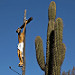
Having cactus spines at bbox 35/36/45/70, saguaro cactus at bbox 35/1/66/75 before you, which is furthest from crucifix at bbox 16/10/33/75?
cactus spines at bbox 35/36/45/70

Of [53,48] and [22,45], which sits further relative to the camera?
[53,48]

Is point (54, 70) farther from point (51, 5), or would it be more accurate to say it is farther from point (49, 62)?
point (51, 5)

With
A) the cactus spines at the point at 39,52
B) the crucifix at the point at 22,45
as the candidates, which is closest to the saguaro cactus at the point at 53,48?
the cactus spines at the point at 39,52

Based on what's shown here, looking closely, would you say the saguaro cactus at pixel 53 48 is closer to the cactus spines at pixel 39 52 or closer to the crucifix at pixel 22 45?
the cactus spines at pixel 39 52

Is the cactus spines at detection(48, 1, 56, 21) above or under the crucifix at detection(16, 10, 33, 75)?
above

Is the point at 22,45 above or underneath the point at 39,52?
underneath

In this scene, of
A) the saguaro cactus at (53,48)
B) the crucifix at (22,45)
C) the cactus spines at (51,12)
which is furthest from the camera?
the cactus spines at (51,12)

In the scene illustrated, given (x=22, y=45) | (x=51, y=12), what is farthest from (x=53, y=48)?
(x=51, y=12)

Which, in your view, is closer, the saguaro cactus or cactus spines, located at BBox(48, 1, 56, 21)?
the saguaro cactus

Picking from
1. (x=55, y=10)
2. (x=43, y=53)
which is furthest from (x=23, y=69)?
(x=55, y=10)

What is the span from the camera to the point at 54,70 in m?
8.17

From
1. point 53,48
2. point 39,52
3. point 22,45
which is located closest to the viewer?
point 22,45

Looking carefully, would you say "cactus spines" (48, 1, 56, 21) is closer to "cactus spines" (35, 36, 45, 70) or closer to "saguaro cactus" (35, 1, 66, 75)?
"saguaro cactus" (35, 1, 66, 75)

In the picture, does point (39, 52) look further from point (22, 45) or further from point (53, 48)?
point (22, 45)
